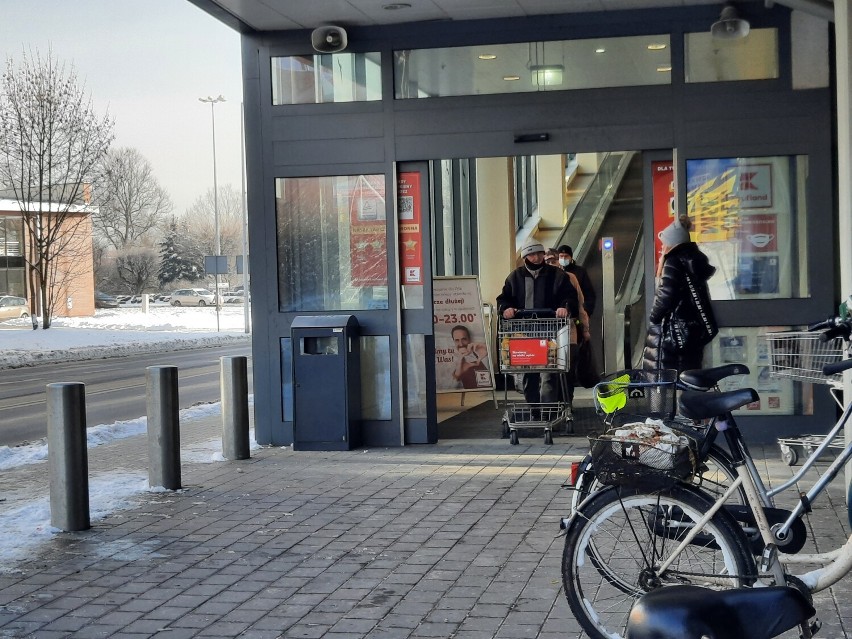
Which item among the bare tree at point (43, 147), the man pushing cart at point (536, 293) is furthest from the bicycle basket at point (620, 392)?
the bare tree at point (43, 147)

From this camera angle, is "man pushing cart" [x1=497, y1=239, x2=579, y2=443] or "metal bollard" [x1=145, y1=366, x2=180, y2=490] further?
"man pushing cart" [x1=497, y1=239, x2=579, y2=443]

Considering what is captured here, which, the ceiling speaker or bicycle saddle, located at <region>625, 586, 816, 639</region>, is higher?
the ceiling speaker

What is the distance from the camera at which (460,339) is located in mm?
13789

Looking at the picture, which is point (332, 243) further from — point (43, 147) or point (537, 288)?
point (43, 147)

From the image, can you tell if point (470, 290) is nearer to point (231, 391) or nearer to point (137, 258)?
point (231, 391)

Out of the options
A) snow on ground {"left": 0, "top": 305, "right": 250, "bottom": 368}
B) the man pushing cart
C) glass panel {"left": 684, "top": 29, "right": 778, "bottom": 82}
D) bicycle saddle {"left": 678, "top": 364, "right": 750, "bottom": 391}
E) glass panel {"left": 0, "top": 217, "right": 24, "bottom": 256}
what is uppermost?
glass panel {"left": 0, "top": 217, "right": 24, "bottom": 256}

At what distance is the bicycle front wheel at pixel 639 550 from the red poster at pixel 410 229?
19.7 ft

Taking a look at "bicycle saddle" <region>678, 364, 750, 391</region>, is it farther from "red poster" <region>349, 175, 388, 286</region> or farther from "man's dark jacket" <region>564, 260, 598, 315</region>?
"man's dark jacket" <region>564, 260, 598, 315</region>

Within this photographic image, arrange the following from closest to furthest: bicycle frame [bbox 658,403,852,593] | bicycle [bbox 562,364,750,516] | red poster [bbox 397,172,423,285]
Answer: bicycle frame [bbox 658,403,852,593] < bicycle [bbox 562,364,750,516] < red poster [bbox 397,172,423,285]

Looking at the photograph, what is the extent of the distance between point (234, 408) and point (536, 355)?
282 centimetres

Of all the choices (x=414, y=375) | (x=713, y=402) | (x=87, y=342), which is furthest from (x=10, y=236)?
(x=713, y=402)

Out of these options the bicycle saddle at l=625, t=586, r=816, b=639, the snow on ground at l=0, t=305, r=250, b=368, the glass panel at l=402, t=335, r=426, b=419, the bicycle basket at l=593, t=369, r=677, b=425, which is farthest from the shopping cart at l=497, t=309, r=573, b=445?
the snow on ground at l=0, t=305, r=250, b=368

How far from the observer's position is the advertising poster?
1355 centimetres

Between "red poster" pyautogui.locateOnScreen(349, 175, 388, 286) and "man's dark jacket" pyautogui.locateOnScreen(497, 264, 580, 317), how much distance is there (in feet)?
4.65
